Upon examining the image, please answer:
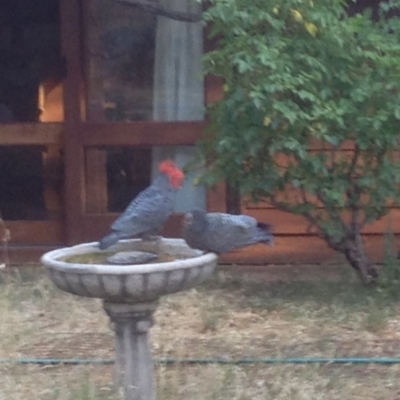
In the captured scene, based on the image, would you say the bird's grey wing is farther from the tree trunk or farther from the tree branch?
the tree branch

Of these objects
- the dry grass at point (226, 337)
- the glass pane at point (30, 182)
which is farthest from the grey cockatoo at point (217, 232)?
the glass pane at point (30, 182)

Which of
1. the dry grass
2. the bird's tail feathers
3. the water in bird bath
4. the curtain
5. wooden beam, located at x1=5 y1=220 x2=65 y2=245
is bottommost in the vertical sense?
the dry grass

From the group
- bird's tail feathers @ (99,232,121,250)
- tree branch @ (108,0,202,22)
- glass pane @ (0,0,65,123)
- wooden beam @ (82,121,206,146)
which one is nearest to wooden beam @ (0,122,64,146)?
glass pane @ (0,0,65,123)

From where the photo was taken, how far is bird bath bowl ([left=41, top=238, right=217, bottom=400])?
365 cm

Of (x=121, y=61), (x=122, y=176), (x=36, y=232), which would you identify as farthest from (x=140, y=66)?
(x=36, y=232)

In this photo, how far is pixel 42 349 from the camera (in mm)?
5062

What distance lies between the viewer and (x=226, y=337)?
17.1ft

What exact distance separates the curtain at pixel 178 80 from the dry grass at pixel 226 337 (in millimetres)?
1118

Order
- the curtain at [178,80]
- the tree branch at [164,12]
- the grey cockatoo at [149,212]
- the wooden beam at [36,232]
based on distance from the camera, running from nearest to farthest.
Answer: the grey cockatoo at [149,212]
the tree branch at [164,12]
the curtain at [178,80]
the wooden beam at [36,232]

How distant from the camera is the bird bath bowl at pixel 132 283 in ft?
12.0

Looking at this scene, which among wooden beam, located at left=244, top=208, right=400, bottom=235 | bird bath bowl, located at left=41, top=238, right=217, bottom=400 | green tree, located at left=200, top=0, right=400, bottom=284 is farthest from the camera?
wooden beam, located at left=244, top=208, right=400, bottom=235

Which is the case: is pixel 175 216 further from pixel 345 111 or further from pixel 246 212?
pixel 345 111

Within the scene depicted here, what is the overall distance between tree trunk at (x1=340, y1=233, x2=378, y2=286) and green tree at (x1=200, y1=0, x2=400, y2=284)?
24 cm

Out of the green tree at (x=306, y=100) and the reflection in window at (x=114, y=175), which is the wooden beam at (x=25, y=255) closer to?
the reflection in window at (x=114, y=175)
